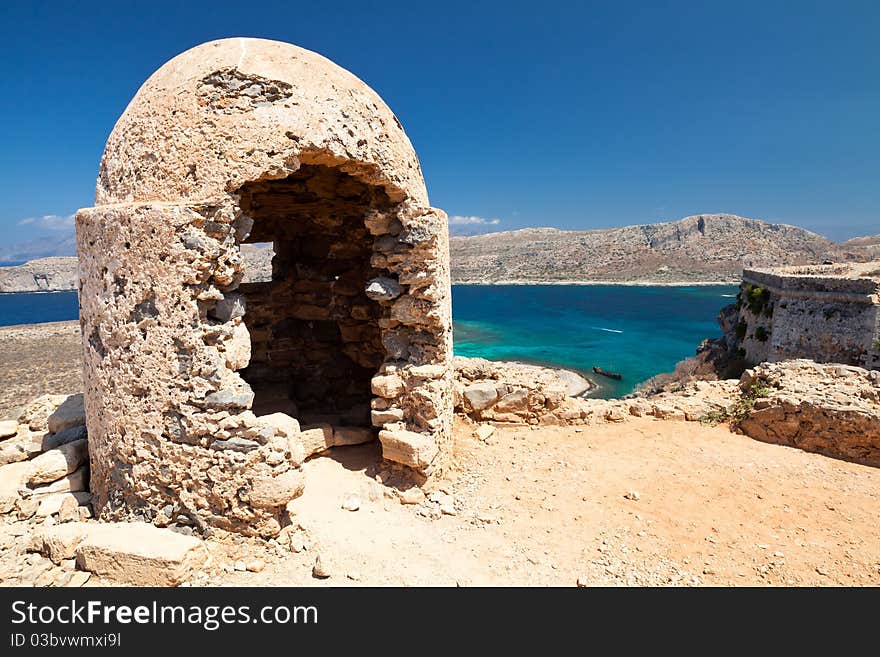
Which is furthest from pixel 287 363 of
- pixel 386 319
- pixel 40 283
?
pixel 40 283

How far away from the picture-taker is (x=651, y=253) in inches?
4119

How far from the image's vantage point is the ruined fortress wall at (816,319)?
1792 centimetres

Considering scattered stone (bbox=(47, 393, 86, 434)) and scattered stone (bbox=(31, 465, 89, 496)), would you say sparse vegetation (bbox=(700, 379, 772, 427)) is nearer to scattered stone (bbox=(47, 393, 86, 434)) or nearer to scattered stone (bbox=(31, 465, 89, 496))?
scattered stone (bbox=(31, 465, 89, 496))

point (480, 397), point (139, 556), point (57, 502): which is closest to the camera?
point (139, 556)

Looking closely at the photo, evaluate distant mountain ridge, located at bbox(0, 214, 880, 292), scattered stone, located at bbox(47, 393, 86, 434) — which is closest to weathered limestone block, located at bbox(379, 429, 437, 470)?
scattered stone, located at bbox(47, 393, 86, 434)

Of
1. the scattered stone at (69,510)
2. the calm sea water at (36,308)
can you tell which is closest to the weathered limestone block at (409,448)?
the scattered stone at (69,510)

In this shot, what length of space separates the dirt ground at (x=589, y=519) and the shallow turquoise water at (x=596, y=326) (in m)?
25.5

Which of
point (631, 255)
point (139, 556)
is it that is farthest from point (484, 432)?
point (631, 255)

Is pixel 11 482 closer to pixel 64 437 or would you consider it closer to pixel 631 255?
pixel 64 437

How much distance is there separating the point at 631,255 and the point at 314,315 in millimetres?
107663

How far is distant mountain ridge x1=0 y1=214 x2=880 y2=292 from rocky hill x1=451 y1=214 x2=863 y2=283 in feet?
0.58

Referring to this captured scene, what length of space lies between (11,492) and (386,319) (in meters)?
4.69

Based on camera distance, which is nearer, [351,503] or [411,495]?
[351,503]

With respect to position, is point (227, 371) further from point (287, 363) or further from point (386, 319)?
point (287, 363)
